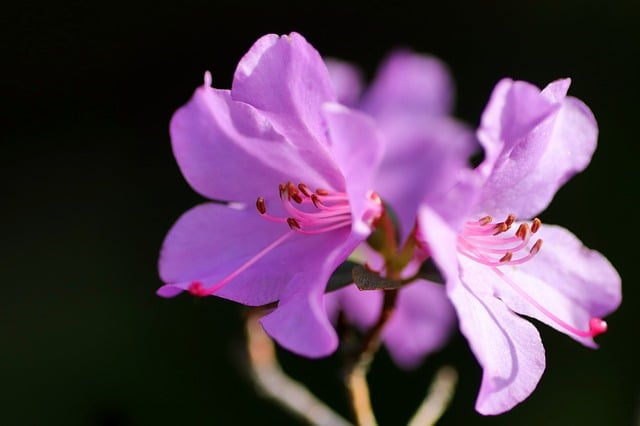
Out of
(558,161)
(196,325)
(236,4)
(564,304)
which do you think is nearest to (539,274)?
(564,304)

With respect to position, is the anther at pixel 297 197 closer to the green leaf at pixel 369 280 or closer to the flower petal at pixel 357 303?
the green leaf at pixel 369 280

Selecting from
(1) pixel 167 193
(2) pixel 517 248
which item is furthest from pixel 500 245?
(1) pixel 167 193

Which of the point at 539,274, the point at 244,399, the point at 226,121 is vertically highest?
the point at 226,121

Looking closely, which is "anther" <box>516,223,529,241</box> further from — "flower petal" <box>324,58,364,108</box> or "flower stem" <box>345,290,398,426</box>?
"flower petal" <box>324,58,364,108</box>

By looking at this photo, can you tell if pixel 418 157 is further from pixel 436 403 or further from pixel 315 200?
pixel 315 200

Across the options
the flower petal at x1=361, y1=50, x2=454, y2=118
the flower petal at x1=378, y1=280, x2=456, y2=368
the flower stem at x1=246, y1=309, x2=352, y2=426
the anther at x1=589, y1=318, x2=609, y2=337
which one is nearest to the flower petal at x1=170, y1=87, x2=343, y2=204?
the flower stem at x1=246, y1=309, x2=352, y2=426

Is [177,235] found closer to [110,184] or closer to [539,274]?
[539,274]
